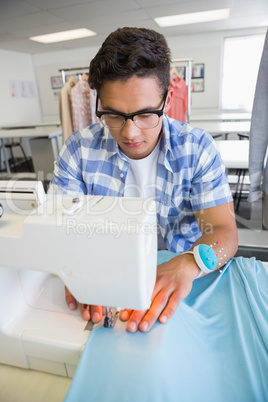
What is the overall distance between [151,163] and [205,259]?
19.8 inches

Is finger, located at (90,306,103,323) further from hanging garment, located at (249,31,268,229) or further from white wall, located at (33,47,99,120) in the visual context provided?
white wall, located at (33,47,99,120)

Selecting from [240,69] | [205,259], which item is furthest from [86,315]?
[240,69]

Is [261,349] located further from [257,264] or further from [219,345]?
[257,264]

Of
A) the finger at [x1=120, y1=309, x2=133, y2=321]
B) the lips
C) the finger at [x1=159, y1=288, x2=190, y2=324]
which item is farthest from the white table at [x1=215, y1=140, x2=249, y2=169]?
the finger at [x1=120, y1=309, x2=133, y2=321]

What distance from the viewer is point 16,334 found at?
0.65 metres

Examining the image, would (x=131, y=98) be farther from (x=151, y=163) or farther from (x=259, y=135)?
(x=259, y=135)

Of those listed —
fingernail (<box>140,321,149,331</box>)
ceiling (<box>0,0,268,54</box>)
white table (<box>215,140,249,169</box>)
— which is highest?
ceiling (<box>0,0,268,54</box>)

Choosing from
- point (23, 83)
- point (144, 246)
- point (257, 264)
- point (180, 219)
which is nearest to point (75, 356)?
point (144, 246)

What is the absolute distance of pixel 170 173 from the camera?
1.09 meters

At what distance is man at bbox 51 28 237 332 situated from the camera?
77 cm

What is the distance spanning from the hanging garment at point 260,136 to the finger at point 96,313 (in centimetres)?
115

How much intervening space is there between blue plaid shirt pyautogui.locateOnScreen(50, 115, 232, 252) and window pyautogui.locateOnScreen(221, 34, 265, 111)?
6.33 m

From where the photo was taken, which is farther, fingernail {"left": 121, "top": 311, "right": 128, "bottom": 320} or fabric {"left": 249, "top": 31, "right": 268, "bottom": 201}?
fabric {"left": 249, "top": 31, "right": 268, "bottom": 201}

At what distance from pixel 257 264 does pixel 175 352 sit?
1.48ft
